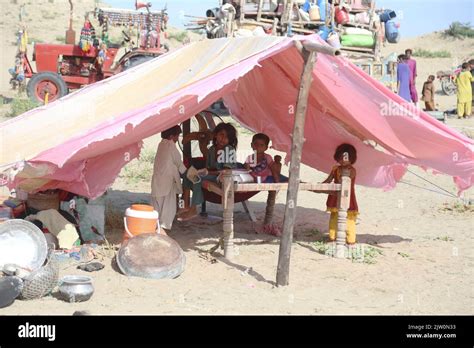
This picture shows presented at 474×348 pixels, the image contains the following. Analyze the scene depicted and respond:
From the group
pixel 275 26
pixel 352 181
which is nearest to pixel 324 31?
pixel 275 26

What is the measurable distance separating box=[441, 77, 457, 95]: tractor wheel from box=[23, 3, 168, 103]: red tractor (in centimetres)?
1032

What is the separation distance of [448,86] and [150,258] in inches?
735

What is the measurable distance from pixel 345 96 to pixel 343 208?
3.44ft

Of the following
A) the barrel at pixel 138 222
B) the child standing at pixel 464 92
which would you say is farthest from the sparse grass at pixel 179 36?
the barrel at pixel 138 222

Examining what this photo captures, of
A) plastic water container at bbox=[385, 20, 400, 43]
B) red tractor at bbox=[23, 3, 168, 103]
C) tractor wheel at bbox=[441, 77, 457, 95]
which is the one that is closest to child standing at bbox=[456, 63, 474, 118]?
plastic water container at bbox=[385, 20, 400, 43]

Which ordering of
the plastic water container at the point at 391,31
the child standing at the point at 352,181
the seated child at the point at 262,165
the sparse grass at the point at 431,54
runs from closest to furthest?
the child standing at the point at 352,181 < the seated child at the point at 262,165 < the plastic water container at the point at 391,31 < the sparse grass at the point at 431,54

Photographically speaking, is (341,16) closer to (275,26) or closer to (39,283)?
(275,26)

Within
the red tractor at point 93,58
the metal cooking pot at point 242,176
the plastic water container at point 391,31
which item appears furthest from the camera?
the plastic water container at point 391,31

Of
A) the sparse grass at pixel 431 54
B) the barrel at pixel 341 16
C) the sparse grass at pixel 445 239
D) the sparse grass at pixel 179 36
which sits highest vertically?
the barrel at pixel 341 16

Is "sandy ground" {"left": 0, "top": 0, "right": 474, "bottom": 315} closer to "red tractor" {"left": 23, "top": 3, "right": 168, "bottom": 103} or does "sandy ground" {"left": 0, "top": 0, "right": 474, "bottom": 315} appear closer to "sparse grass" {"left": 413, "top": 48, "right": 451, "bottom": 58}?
"red tractor" {"left": 23, "top": 3, "right": 168, "bottom": 103}

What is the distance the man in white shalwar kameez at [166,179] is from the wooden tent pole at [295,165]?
166 cm

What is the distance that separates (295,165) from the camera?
523 centimetres

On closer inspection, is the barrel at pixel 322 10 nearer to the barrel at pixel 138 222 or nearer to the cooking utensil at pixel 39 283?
the barrel at pixel 138 222

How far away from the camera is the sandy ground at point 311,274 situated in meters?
4.79
